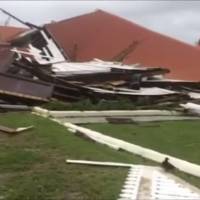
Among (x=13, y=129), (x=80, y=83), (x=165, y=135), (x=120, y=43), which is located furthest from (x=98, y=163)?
(x=120, y=43)

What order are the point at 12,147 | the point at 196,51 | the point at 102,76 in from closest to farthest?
1. the point at 12,147
2. the point at 102,76
3. the point at 196,51

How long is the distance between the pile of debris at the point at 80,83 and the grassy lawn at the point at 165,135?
2.42 meters

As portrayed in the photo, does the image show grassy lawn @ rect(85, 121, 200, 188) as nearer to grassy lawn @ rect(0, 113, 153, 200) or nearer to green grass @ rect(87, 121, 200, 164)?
green grass @ rect(87, 121, 200, 164)

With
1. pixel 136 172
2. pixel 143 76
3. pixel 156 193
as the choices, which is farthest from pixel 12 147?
pixel 143 76

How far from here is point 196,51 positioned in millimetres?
21797

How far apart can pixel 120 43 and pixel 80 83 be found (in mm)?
6331

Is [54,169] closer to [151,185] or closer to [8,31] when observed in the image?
[151,185]

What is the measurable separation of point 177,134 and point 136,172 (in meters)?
4.52

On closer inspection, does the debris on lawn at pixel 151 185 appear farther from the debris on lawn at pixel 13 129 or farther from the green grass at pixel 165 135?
the debris on lawn at pixel 13 129

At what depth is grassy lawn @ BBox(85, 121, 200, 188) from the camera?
32.6 ft

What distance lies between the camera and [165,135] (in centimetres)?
1162

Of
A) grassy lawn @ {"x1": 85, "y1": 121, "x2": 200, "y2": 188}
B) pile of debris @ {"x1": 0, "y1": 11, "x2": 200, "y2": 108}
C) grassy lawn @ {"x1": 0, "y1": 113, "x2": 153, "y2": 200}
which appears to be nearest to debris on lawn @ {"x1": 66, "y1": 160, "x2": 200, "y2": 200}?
grassy lawn @ {"x1": 0, "y1": 113, "x2": 153, "y2": 200}

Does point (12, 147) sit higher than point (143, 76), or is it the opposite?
point (143, 76)

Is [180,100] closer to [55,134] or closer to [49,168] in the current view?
[55,134]
